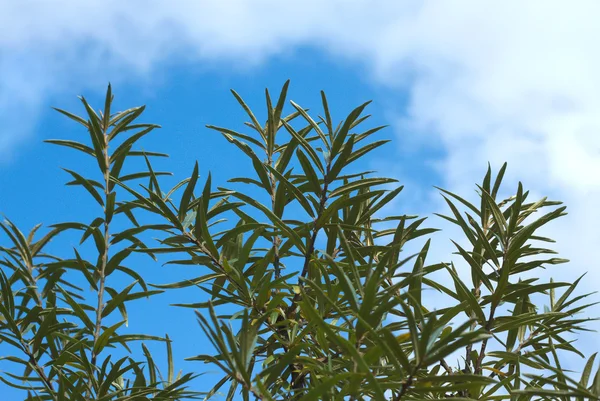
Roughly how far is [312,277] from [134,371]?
49cm

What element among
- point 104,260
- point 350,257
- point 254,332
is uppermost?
point 104,260

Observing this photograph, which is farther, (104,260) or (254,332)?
(104,260)

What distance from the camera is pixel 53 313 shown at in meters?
1.30

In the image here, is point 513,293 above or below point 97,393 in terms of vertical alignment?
above

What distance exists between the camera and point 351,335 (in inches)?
38.1

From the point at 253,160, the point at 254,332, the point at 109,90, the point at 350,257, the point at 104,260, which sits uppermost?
the point at 109,90

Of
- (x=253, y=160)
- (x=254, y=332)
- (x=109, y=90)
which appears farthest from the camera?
(x=109, y=90)

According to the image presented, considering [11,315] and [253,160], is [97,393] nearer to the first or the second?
[11,315]

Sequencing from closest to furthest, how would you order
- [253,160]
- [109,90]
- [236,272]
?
[236,272], [253,160], [109,90]

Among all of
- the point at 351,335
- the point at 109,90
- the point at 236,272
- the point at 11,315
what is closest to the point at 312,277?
the point at 236,272

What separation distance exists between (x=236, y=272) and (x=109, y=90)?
0.73 m

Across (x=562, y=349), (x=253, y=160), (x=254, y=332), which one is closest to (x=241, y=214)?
(x=253, y=160)

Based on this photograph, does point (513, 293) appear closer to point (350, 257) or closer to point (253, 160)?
point (350, 257)

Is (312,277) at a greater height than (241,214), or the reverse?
(241,214)
